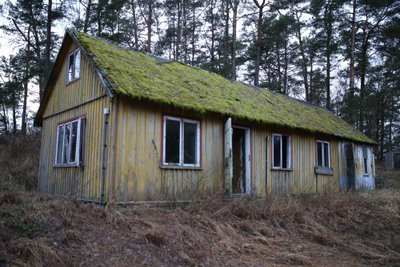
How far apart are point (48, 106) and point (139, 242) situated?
8.69 m

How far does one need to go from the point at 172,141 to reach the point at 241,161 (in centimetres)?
367

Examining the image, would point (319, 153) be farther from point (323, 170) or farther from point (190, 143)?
point (190, 143)

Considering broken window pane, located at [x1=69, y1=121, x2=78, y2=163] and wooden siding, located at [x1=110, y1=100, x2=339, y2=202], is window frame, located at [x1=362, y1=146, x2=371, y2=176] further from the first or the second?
broken window pane, located at [x1=69, y1=121, x2=78, y2=163]

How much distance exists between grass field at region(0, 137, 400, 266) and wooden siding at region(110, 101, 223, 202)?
0.58m

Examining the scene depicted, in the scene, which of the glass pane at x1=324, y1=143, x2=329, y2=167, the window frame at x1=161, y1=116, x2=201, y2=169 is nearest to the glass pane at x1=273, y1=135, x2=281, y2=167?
the glass pane at x1=324, y1=143, x2=329, y2=167

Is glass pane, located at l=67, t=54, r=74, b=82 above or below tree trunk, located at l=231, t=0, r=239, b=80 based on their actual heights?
below

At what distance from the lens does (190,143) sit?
10.5 m

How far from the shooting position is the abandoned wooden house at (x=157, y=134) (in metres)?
9.16

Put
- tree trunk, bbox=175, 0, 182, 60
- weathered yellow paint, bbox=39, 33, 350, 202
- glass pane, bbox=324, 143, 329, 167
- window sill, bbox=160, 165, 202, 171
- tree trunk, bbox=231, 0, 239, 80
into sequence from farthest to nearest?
1. tree trunk, bbox=175, 0, 182, 60
2. tree trunk, bbox=231, 0, 239, 80
3. glass pane, bbox=324, 143, 329, 167
4. window sill, bbox=160, 165, 202, 171
5. weathered yellow paint, bbox=39, 33, 350, 202

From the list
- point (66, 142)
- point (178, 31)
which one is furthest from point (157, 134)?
point (178, 31)

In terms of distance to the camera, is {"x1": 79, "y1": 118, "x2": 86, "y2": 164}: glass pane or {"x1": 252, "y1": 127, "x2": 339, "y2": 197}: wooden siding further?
{"x1": 252, "y1": 127, "x2": 339, "y2": 197}: wooden siding

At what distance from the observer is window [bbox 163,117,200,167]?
32.5 feet

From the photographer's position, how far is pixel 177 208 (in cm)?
898

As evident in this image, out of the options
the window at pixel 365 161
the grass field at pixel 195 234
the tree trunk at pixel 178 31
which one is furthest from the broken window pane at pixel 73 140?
the tree trunk at pixel 178 31
